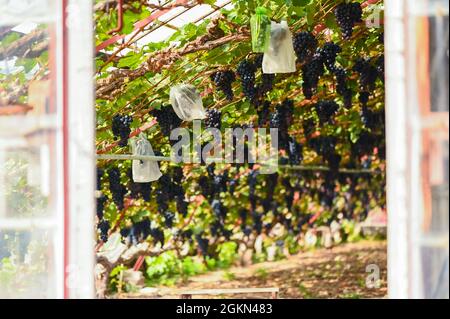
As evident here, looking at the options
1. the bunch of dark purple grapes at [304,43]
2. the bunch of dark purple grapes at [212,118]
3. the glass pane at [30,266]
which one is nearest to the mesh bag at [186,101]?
the bunch of dark purple grapes at [212,118]

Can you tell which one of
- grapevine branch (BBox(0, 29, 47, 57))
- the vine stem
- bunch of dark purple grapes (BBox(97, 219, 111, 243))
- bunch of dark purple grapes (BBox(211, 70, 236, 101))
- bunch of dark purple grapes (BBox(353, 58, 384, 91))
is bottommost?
bunch of dark purple grapes (BBox(97, 219, 111, 243))

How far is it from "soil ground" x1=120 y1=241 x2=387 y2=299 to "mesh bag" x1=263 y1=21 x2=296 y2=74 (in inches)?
118

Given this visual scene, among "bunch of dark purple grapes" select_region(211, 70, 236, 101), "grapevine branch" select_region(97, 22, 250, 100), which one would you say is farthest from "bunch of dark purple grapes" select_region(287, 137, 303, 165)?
"grapevine branch" select_region(97, 22, 250, 100)

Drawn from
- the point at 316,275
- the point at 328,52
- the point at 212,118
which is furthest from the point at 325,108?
the point at 316,275

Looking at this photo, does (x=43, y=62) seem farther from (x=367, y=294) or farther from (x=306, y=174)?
(x=306, y=174)

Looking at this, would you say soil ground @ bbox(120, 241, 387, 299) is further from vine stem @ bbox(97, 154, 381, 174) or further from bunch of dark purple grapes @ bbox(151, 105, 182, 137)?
bunch of dark purple grapes @ bbox(151, 105, 182, 137)

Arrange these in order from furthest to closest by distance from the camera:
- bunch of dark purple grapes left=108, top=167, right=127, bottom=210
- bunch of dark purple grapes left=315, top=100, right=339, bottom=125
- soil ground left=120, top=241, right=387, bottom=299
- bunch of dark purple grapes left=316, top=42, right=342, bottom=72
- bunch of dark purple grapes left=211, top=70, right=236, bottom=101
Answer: soil ground left=120, top=241, right=387, bottom=299 < bunch of dark purple grapes left=315, top=100, right=339, bottom=125 < bunch of dark purple grapes left=108, top=167, right=127, bottom=210 < bunch of dark purple grapes left=211, top=70, right=236, bottom=101 < bunch of dark purple grapes left=316, top=42, right=342, bottom=72

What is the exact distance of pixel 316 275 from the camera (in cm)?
871

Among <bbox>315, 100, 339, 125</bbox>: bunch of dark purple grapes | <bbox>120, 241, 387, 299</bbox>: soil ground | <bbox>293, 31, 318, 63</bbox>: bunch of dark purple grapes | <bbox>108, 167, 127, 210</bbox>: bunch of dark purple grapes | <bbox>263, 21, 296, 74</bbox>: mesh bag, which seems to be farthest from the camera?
<bbox>120, 241, 387, 299</bbox>: soil ground

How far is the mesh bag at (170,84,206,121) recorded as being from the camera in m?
4.90

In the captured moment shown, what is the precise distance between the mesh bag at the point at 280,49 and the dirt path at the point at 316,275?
3.23 meters

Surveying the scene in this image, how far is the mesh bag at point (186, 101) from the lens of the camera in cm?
490

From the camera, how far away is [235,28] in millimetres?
4539

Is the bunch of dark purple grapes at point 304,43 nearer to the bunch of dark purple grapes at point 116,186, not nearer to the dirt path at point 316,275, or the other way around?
the bunch of dark purple grapes at point 116,186
